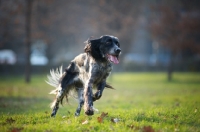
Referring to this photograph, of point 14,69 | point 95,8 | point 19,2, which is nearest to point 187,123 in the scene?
point 19,2

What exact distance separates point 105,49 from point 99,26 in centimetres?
2523

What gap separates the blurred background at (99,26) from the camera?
2689cm

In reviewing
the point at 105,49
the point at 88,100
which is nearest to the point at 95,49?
the point at 105,49

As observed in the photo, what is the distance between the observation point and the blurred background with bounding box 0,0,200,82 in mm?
26891

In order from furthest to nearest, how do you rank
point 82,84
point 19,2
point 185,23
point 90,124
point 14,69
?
1. point 14,69
2. point 185,23
3. point 19,2
4. point 82,84
5. point 90,124

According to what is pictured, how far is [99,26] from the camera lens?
33062mm

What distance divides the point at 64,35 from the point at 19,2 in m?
16.6

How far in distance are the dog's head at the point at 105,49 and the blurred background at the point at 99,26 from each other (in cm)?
1786

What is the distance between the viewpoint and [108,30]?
32406 millimetres

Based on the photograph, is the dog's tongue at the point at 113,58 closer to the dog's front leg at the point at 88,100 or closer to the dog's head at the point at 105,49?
the dog's head at the point at 105,49

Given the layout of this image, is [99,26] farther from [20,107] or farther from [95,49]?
[95,49]

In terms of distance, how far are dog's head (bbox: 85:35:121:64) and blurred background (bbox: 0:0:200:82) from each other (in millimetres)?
17861

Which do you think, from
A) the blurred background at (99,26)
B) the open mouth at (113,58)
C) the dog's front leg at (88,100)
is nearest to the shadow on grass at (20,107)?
the dog's front leg at (88,100)

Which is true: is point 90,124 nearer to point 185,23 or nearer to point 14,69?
point 185,23
